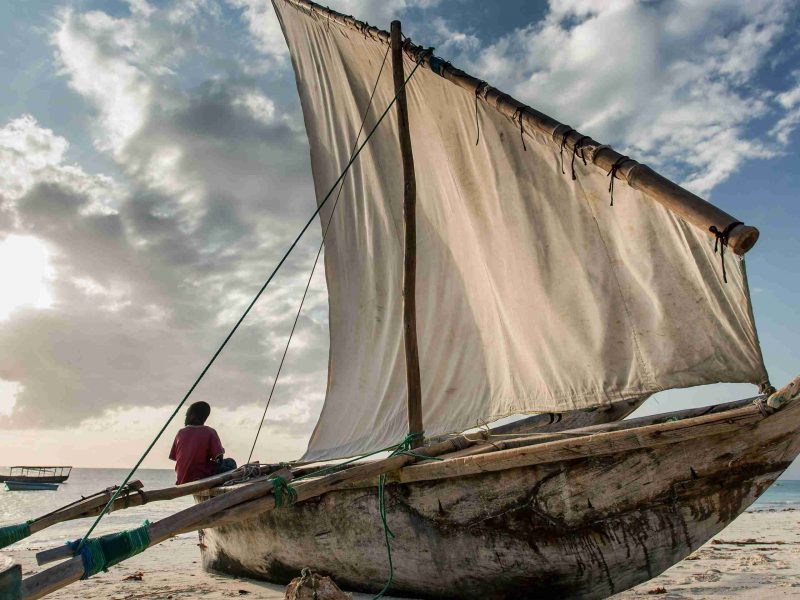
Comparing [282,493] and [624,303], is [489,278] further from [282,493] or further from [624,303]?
[282,493]

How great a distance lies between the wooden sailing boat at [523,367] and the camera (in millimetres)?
3592

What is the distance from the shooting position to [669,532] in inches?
142

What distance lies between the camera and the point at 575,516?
3.68m

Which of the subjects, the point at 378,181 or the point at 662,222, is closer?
the point at 662,222

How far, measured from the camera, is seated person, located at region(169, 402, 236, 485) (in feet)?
22.5

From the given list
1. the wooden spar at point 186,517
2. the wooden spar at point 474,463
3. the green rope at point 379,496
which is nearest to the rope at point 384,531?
the green rope at point 379,496

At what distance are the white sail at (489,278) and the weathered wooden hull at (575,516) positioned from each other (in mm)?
683

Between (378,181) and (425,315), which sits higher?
(378,181)

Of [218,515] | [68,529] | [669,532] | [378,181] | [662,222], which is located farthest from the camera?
[68,529]

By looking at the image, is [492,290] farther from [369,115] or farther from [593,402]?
[369,115]

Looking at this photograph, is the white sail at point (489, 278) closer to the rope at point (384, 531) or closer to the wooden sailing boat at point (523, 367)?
the wooden sailing boat at point (523, 367)

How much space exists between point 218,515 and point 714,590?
403 cm

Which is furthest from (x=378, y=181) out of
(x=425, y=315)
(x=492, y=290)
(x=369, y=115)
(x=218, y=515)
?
(x=218, y=515)

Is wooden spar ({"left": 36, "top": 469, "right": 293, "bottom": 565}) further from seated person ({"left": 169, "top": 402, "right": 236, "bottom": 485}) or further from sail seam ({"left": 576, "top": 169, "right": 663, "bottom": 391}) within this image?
seated person ({"left": 169, "top": 402, "right": 236, "bottom": 485})
